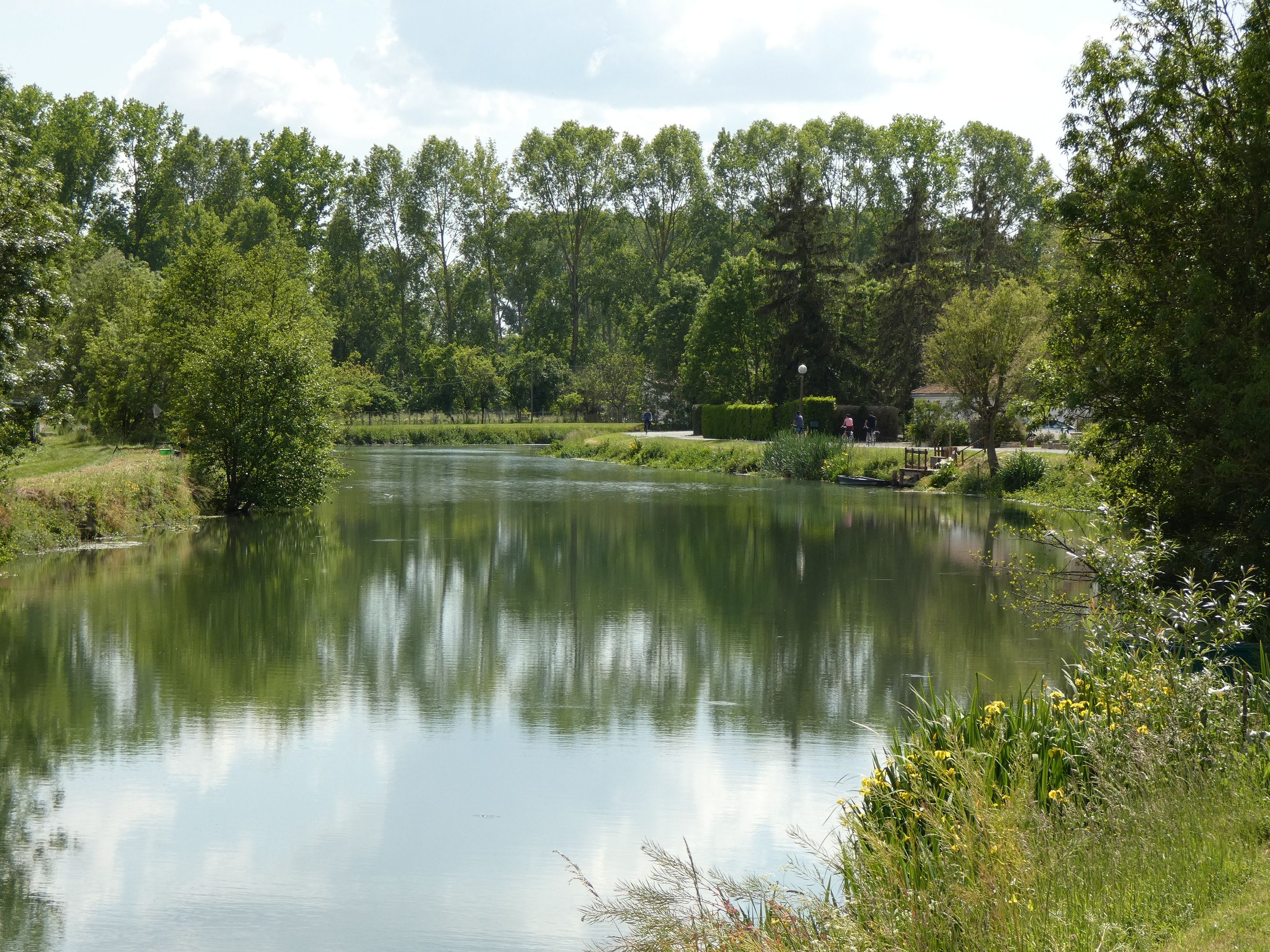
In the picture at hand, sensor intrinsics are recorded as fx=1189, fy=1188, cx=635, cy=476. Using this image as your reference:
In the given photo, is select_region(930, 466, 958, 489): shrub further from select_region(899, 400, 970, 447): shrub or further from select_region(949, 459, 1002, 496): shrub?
select_region(899, 400, 970, 447): shrub

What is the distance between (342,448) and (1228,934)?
63.6m

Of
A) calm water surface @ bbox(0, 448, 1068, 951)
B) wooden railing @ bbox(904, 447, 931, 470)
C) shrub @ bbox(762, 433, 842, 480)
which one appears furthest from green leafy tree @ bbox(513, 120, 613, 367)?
calm water surface @ bbox(0, 448, 1068, 951)

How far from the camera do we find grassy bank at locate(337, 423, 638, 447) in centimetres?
7088

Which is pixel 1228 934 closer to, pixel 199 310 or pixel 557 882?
pixel 557 882

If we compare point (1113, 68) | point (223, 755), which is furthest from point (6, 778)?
point (1113, 68)

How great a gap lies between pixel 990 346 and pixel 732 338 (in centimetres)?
2851

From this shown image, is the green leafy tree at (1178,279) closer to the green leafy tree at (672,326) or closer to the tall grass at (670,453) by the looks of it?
the tall grass at (670,453)

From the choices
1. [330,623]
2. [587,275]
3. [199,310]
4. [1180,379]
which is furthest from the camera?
[587,275]

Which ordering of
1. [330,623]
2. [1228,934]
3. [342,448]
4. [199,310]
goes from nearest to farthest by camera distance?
[1228,934] → [330,623] → [199,310] → [342,448]

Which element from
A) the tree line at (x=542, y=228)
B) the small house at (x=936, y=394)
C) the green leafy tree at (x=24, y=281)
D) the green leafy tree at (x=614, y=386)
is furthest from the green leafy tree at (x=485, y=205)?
the green leafy tree at (x=24, y=281)

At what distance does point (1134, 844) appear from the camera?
519 centimetres

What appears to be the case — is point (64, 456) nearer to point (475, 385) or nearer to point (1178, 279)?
point (1178, 279)

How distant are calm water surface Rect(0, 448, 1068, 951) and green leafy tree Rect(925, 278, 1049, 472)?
476 inches

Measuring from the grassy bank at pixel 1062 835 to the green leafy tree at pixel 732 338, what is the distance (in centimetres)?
5346
